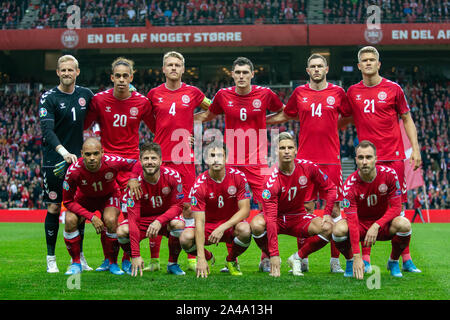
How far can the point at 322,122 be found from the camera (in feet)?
22.9

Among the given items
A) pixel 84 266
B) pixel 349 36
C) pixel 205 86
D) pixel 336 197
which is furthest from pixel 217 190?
pixel 205 86

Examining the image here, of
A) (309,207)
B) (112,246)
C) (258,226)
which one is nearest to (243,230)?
(258,226)

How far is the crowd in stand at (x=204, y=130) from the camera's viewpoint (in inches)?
918

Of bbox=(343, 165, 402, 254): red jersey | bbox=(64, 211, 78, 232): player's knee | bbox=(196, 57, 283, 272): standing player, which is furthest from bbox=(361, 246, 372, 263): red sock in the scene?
bbox=(64, 211, 78, 232): player's knee

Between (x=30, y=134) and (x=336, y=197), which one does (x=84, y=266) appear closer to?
(x=336, y=197)

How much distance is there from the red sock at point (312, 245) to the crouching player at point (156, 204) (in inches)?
52.5

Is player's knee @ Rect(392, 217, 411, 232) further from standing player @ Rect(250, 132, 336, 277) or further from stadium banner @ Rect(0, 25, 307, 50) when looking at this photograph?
stadium banner @ Rect(0, 25, 307, 50)

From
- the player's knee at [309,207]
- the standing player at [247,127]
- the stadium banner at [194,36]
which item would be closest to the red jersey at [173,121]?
the standing player at [247,127]

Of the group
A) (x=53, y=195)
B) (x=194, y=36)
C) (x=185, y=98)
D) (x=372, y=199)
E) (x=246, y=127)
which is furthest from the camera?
(x=194, y=36)

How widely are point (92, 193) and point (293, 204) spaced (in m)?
2.22

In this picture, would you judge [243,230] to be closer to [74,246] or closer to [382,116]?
[74,246]

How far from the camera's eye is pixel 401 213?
675cm

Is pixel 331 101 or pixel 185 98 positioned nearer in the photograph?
pixel 331 101

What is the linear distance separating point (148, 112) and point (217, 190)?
1442 millimetres
